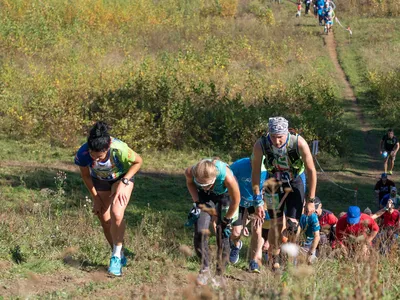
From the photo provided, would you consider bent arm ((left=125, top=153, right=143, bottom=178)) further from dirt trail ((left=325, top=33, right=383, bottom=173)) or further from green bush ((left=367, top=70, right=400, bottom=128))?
green bush ((left=367, top=70, right=400, bottom=128))

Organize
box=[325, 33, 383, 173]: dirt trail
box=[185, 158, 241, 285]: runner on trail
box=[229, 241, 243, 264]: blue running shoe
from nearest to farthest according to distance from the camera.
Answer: box=[185, 158, 241, 285]: runner on trail, box=[229, 241, 243, 264]: blue running shoe, box=[325, 33, 383, 173]: dirt trail

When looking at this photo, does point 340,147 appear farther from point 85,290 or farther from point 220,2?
point 220,2

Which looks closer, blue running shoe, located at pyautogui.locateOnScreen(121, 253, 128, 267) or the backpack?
the backpack

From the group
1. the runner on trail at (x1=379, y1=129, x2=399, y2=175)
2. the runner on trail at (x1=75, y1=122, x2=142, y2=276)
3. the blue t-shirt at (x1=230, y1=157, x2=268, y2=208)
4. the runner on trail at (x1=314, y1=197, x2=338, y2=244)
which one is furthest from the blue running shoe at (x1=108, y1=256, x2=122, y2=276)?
the runner on trail at (x1=379, y1=129, x2=399, y2=175)

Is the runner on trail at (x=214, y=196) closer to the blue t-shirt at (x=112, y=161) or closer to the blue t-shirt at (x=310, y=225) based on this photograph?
the blue t-shirt at (x=112, y=161)

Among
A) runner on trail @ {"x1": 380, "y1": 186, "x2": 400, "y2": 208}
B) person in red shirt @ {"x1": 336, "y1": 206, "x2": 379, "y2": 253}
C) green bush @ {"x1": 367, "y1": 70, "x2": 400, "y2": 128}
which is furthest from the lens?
green bush @ {"x1": 367, "y1": 70, "x2": 400, "y2": 128}

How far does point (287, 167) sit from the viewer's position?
21.4ft

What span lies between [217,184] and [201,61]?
19.6 metres

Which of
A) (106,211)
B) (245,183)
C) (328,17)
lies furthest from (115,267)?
(328,17)

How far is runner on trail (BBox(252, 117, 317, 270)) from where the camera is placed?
20.7 feet

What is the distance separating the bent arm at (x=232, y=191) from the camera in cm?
604

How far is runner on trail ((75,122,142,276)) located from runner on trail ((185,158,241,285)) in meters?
0.63

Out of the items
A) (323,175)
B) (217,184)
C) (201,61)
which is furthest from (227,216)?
(201,61)

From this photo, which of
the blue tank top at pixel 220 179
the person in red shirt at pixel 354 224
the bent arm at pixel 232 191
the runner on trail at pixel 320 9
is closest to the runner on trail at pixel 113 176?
the blue tank top at pixel 220 179
